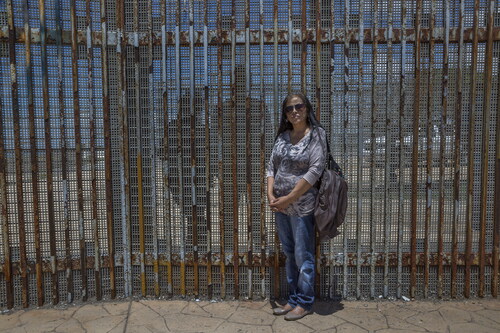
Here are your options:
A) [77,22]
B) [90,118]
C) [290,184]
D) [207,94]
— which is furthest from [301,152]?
[77,22]

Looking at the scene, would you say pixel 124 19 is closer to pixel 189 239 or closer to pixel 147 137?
pixel 147 137

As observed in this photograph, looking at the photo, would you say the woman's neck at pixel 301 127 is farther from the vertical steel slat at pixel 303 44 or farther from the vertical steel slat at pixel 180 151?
the vertical steel slat at pixel 180 151

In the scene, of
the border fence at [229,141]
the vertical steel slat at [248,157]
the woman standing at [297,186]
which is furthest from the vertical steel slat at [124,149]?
the woman standing at [297,186]

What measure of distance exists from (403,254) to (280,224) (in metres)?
1.28

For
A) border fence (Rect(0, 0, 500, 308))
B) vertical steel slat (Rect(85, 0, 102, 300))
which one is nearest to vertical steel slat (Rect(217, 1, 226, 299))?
border fence (Rect(0, 0, 500, 308))

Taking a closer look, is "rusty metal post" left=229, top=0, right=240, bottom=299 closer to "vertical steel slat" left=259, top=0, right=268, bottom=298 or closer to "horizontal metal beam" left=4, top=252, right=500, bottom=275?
"horizontal metal beam" left=4, top=252, right=500, bottom=275

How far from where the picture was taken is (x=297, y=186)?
3018 mm

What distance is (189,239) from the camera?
363 cm

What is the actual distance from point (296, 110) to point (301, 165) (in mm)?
461

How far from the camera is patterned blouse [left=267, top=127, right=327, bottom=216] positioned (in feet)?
10.0

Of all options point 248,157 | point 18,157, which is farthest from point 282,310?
point 18,157

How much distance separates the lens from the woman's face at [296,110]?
3.09 m

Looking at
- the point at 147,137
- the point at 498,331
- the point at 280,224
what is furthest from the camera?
the point at 147,137

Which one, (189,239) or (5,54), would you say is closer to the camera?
(5,54)
